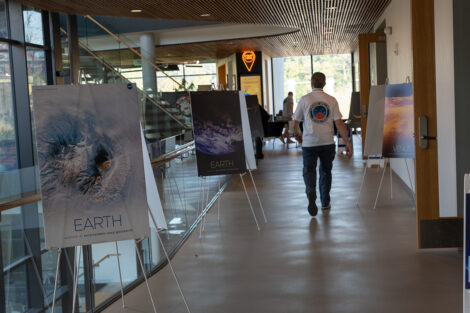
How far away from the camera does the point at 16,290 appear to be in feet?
12.5

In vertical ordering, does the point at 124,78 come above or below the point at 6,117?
above

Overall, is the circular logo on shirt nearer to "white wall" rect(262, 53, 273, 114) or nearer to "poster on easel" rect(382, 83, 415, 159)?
"poster on easel" rect(382, 83, 415, 159)

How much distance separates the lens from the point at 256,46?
21641mm

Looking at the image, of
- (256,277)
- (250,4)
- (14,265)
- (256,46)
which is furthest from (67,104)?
(256,46)

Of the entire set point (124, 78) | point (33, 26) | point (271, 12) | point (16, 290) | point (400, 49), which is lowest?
point (16, 290)

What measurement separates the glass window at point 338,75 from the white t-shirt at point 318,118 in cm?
2179

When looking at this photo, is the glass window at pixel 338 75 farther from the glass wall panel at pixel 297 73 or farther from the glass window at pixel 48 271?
the glass window at pixel 48 271

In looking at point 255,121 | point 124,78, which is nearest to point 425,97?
point 255,121

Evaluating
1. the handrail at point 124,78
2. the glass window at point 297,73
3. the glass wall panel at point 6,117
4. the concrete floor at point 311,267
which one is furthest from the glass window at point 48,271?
the glass window at point 297,73

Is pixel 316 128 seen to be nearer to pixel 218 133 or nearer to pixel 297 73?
pixel 218 133

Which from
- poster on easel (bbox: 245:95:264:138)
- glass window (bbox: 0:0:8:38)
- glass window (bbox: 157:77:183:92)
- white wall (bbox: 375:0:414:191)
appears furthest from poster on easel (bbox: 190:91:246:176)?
glass window (bbox: 157:77:183:92)

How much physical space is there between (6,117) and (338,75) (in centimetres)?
2102

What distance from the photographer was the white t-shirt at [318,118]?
7.07 metres

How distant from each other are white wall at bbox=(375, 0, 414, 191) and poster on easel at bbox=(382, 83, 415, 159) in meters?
1.00
